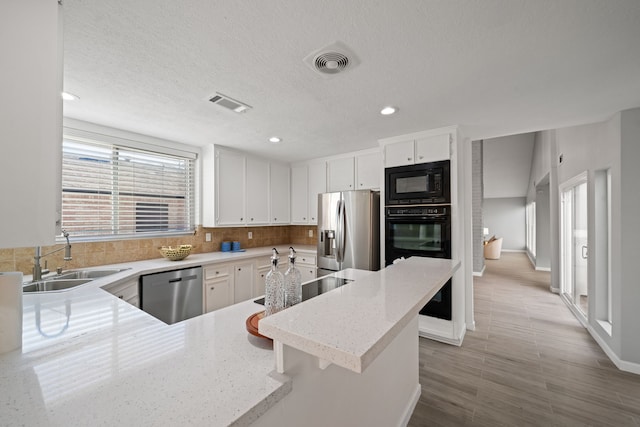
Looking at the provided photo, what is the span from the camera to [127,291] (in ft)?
7.74

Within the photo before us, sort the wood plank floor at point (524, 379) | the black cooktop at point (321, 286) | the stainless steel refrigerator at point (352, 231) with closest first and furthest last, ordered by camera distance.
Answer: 1. the black cooktop at point (321, 286)
2. the wood plank floor at point (524, 379)
3. the stainless steel refrigerator at point (352, 231)

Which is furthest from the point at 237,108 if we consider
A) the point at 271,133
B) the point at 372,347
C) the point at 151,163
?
the point at 372,347

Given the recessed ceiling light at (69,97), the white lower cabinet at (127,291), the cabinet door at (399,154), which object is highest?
the recessed ceiling light at (69,97)

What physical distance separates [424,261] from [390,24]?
144cm

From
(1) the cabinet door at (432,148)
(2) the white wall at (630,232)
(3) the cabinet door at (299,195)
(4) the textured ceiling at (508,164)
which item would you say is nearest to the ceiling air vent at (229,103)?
(1) the cabinet door at (432,148)

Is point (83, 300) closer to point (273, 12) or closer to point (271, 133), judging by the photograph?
point (273, 12)

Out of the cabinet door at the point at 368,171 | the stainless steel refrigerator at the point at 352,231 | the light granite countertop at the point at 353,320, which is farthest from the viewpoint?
the cabinet door at the point at 368,171

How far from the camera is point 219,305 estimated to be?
3248 millimetres

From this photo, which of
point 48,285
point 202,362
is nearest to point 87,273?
point 48,285

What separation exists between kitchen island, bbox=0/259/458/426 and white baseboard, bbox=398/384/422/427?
2.44 feet

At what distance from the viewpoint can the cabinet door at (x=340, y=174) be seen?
397cm

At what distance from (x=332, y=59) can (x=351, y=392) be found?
1812mm

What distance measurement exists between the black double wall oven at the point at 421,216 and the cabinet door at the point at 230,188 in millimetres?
2126

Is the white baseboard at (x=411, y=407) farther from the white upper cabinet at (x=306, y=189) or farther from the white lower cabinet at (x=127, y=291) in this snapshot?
the white upper cabinet at (x=306, y=189)
